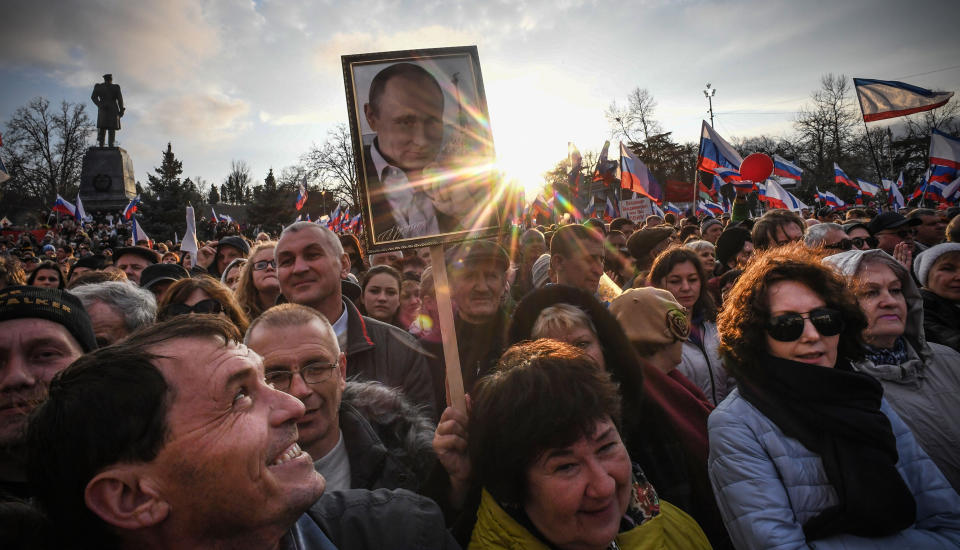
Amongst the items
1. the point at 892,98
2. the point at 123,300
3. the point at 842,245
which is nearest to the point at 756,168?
the point at 892,98

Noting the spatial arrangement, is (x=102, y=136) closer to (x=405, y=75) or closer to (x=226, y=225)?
(x=226, y=225)

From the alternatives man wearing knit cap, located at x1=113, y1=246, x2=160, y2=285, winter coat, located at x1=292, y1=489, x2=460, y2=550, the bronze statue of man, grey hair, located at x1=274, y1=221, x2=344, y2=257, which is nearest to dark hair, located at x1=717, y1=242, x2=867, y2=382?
winter coat, located at x1=292, y1=489, x2=460, y2=550

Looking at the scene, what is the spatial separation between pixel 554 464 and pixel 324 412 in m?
0.94

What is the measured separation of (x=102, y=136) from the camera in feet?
80.8

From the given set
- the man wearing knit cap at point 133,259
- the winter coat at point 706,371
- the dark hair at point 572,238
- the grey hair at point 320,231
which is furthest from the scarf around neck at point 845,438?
the man wearing knit cap at point 133,259

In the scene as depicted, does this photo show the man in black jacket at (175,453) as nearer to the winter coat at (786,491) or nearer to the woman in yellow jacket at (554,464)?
the woman in yellow jacket at (554,464)

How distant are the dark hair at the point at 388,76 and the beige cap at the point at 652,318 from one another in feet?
5.37

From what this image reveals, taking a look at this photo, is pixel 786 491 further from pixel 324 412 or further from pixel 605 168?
pixel 605 168

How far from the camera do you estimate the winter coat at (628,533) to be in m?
1.59

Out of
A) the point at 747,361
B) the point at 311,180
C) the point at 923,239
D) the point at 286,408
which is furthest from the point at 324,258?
the point at 311,180

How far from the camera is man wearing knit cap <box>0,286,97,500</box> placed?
5.78 feet

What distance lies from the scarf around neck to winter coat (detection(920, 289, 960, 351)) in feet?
5.77

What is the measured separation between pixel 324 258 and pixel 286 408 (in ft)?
6.25

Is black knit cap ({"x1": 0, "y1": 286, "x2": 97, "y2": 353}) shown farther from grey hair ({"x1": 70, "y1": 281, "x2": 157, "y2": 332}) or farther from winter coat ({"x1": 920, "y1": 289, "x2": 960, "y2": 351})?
winter coat ({"x1": 920, "y1": 289, "x2": 960, "y2": 351})
